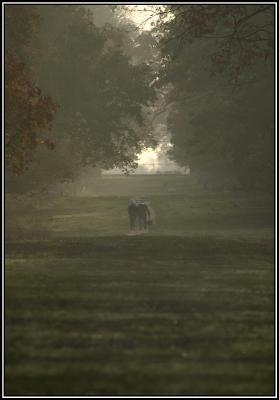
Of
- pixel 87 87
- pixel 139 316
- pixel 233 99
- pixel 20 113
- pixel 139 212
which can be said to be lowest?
pixel 139 316

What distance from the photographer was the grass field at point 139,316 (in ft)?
29.5

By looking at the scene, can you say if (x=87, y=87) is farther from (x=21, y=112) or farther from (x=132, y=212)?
(x=21, y=112)

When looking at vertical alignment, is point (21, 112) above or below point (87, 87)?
below

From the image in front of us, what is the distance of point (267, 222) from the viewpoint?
129 feet

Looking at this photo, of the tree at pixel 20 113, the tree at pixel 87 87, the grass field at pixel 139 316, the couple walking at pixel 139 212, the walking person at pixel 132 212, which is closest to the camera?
the grass field at pixel 139 316

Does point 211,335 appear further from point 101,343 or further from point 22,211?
point 22,211

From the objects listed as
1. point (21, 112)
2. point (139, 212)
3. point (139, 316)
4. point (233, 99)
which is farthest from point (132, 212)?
point (139, 316)

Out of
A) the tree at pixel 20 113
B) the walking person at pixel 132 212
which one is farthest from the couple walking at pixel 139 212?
the tree at pixel 20 113

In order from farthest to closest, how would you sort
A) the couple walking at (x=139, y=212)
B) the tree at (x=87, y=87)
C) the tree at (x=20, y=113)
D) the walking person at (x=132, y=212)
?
the tree at (x=87, y=87) → the couple walking at (x=139, y=212) → the walking person at (x=132, y=212) → the tree at (x=20, y=113)

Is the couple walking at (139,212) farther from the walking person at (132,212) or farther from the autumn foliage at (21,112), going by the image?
the autumn foliage at (21,112)

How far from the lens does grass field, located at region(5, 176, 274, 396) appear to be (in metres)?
8.98

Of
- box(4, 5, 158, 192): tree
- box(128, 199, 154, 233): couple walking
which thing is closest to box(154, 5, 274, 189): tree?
box(4, 5, 158, 192): tree

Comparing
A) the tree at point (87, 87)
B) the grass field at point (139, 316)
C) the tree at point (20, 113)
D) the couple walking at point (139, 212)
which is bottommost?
the grass field at point (139, 316)

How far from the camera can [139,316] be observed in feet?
41.5
